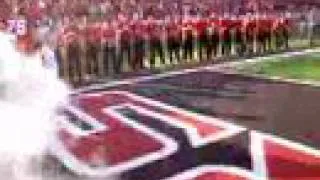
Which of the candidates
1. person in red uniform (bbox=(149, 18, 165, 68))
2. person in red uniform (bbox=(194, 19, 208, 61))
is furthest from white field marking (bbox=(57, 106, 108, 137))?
person in red uniform (bbox=(194, 19, 208, 61))

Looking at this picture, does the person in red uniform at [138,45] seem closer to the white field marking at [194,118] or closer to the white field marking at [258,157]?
the white field marking at [194,118]

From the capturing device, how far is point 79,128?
1.95 m

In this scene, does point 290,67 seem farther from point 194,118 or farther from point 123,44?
point 123,44

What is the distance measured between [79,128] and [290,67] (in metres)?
0.61

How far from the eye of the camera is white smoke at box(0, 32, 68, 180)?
6.33 ft

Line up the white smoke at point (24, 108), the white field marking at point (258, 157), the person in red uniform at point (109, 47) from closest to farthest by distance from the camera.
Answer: the white field marking at point (258, 157) → the white smoke at point (24, 108) → the person in red uniform at point (109, 47)

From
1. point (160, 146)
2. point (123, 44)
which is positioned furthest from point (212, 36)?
point (160, 146)

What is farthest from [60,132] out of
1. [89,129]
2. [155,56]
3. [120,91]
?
[155,56]

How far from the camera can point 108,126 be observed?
76.9 inches

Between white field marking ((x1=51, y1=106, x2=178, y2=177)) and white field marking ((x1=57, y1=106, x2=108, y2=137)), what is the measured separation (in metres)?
0.05

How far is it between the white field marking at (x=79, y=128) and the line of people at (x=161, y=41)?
0.35 ft

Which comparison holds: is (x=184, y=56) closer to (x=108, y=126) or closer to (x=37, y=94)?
(x=108, y=126)

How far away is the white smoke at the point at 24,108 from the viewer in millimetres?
1930

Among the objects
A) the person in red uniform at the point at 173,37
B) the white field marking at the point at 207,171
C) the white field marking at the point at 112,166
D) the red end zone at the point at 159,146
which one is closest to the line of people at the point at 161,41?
the person in red uniform at the point at 173,37
